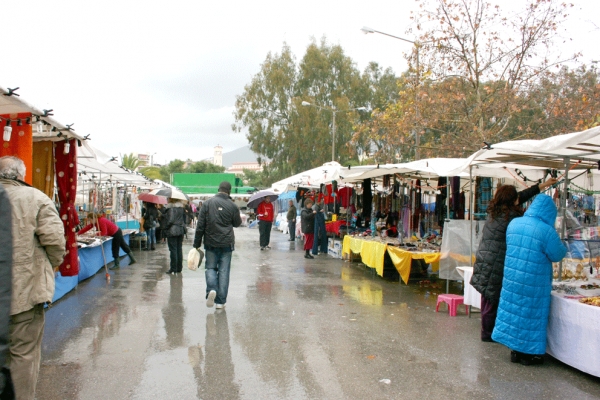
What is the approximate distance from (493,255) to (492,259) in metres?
0.05

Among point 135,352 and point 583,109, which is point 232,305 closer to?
point 135,352

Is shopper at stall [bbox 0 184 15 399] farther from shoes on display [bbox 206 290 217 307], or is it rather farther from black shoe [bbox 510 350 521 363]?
shoes on display [bbox 206 290 217 307]

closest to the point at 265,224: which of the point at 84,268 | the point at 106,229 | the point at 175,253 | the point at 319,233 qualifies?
the point at 319,233

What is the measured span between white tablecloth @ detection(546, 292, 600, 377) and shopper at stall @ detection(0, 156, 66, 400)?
4679mm

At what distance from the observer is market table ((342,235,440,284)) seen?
30.3 feet

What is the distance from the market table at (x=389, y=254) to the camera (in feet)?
30.3

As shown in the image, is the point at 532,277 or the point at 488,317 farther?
the point at 488,317

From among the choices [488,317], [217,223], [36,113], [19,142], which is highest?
[36,113]

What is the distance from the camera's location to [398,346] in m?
5.73

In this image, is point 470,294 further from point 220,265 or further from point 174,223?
point 174,223

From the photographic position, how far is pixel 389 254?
10125mm

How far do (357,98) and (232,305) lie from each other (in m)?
31.4

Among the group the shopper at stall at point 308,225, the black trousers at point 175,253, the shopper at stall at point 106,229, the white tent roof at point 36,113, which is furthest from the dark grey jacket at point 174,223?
the white tent roof at point 36,113

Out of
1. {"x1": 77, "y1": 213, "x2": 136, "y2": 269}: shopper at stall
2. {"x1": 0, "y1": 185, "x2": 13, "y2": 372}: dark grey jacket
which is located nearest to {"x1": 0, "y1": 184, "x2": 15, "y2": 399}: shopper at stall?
{"x1": 0, "y1": 185, "x2": 13, "y2": 372}: dark grey jacket
